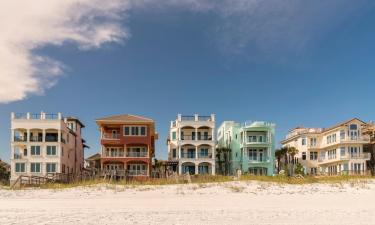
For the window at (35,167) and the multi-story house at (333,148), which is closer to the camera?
the window at (35,167)

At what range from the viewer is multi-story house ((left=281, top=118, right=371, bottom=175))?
65.8 m

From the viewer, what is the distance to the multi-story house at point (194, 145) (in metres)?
63.9

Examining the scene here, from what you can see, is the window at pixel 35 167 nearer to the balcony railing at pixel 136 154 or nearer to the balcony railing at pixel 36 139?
the balcony railing at pixel 36 139

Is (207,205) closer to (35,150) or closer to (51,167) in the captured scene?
(51,167)

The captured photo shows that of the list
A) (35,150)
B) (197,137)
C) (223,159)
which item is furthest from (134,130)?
(223,159)

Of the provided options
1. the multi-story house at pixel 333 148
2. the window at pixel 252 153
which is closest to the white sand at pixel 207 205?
the window at pixel 252 153

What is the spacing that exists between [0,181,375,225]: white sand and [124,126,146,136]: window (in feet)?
88.9

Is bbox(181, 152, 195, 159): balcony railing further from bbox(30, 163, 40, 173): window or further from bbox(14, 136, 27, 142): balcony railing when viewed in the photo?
bbox(14, 136, 27, 142): balcony railing

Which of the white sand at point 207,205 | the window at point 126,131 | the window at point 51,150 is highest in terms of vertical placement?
the window at point 126,131

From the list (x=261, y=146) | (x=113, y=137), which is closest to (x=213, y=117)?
(x=261, y=146)

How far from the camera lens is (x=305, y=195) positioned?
97.6ft

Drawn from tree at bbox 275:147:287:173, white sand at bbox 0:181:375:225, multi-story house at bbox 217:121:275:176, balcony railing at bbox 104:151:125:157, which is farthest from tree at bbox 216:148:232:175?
white sand at bbox 0:181:375:225

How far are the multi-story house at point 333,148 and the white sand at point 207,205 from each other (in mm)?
31565

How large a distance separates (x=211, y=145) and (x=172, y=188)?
31.1 m
